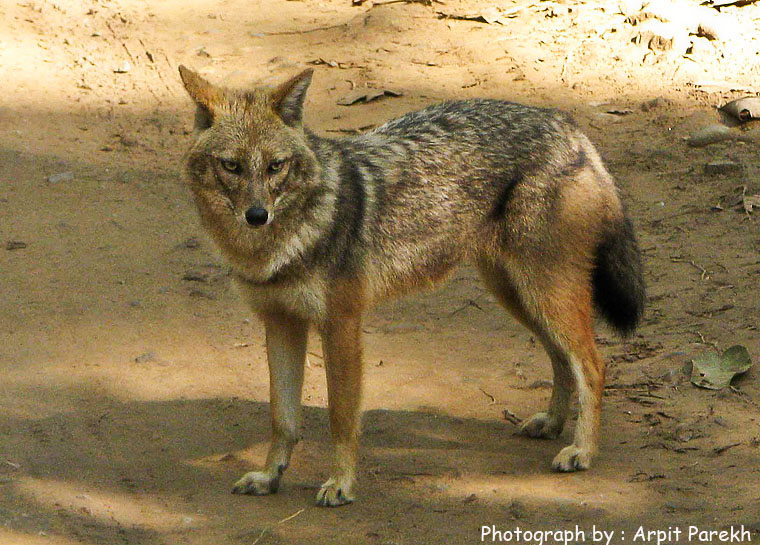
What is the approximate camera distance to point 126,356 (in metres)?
6.41

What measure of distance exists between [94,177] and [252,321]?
2.47m

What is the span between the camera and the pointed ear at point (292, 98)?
16.3 ft

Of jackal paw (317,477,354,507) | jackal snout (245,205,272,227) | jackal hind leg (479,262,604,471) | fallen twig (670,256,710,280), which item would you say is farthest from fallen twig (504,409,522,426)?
jackal snout (245,205,272,227)

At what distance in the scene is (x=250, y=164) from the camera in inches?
186

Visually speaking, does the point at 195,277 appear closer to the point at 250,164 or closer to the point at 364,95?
the point at 250,164

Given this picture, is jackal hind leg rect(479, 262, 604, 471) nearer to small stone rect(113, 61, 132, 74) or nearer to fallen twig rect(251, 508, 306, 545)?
fallen twig rect(251, 508, 306, 545)

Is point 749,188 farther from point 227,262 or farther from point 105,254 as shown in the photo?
point 105,254

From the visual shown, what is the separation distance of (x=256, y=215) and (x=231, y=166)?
0.33 m

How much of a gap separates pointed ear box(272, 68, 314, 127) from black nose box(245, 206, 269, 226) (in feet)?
2.05

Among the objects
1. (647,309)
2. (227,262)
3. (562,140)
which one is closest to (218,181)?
(227,262)

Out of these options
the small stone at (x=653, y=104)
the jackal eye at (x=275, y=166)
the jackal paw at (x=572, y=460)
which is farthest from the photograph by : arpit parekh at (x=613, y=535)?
the small stone at (x=653, y=104)

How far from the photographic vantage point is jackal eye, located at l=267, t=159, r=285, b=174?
188 inches

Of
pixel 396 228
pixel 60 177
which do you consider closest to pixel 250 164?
pixel 396 228

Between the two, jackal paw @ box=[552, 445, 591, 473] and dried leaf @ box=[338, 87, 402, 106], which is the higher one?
dried leaf @ box=[338, 87, 402, 106]
